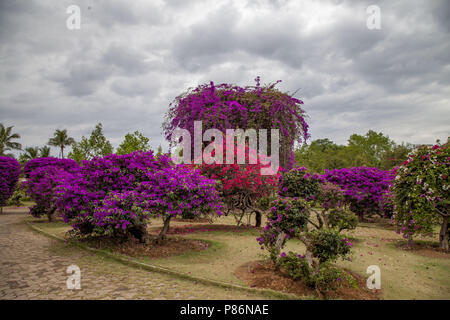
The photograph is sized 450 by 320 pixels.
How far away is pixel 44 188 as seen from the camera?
13.6 m

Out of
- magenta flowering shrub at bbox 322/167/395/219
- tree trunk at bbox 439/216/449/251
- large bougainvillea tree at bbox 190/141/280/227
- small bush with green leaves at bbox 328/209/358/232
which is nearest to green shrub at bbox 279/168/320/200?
small bush with green leaves at bbox 328/209/358/232

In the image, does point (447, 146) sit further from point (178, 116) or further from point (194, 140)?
point (178, 116)

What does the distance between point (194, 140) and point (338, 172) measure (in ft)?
25.3

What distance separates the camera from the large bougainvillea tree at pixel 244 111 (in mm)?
14531

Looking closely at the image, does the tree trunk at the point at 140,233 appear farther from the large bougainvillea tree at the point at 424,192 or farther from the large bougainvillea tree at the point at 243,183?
the large bougainvillea tree at the point at 424,192

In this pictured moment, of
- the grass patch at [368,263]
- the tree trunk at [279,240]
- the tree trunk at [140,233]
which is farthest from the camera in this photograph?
the tree trunk at [140,233]

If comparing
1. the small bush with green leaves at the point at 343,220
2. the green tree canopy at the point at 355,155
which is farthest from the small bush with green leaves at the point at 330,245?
the green tree canopy at the point at 355,155

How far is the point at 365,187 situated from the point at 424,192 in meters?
6.46

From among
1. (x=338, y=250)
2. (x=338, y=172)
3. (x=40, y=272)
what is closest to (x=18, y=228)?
(x=40, y=272)

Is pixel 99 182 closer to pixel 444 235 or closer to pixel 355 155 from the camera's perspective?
pixel 444 235

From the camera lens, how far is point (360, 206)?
14.9 meters

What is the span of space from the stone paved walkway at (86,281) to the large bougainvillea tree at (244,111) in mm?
8699

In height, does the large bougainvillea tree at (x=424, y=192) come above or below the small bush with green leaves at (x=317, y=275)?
above

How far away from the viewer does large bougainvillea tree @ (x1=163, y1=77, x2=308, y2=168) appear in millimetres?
14531
